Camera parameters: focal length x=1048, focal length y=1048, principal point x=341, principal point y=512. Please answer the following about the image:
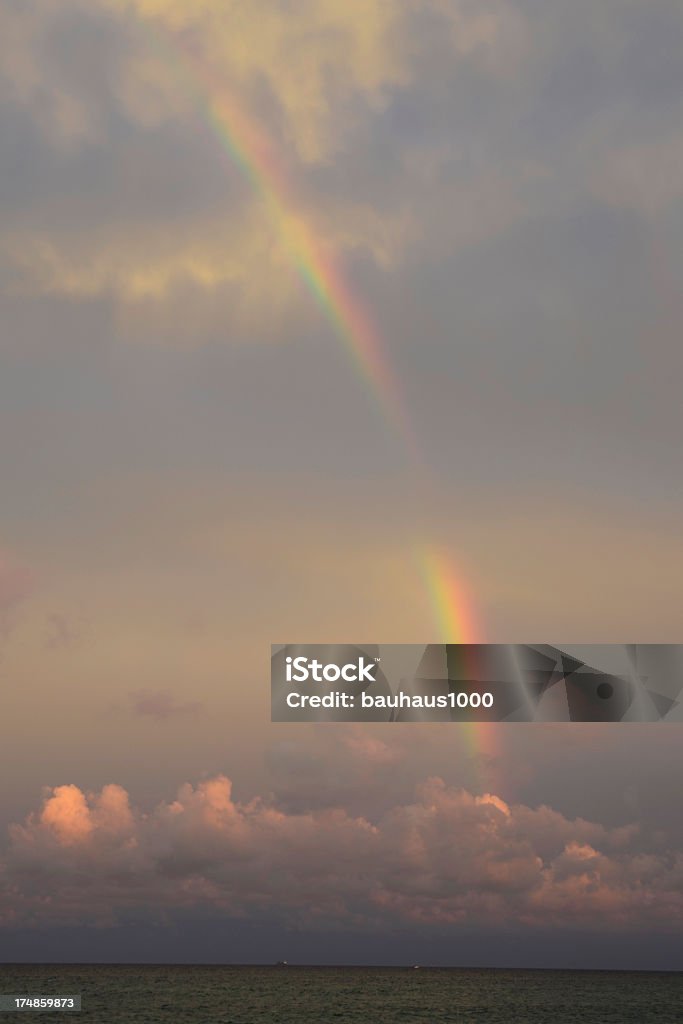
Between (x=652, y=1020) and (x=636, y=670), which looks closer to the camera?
(x=636, y=670)

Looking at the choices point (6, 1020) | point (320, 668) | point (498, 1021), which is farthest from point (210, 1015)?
point (320, 668)

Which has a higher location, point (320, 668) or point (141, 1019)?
point (320, 668)

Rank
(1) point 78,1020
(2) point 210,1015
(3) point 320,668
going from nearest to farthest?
(3) point 320,668 → (1) point 78,1020 → (2) point 210,1015

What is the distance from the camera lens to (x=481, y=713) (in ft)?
210

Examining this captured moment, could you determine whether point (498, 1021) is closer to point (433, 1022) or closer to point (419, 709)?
point (433, 1022)

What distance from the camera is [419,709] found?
64.7 m

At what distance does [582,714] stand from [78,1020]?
146 m

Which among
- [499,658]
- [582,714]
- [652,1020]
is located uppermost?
[499,658]

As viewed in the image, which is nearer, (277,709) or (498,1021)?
(277,709)

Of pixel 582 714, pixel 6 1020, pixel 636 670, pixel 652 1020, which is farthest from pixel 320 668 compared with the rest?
pixel 652 1020

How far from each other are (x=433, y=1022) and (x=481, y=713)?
137 m

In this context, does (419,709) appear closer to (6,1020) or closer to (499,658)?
(499,658)

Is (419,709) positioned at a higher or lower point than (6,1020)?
higher

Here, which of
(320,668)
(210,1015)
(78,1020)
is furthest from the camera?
(210,1015)
